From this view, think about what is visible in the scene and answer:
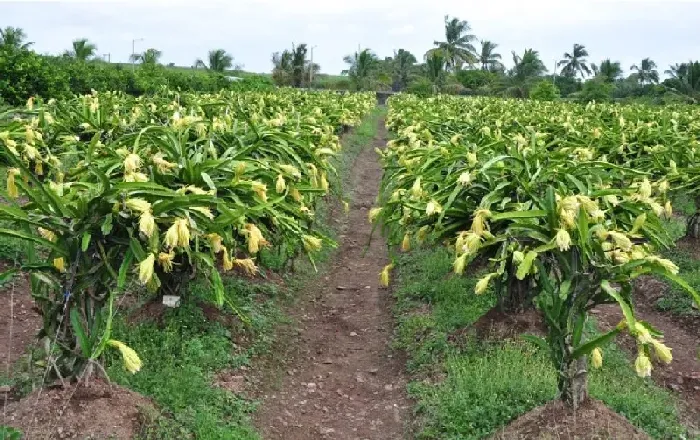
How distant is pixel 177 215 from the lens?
381cm

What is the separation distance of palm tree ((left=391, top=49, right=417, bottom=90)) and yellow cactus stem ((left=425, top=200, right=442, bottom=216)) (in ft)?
191

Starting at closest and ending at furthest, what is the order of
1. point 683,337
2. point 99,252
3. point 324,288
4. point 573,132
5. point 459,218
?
point 99,252
point 459,218
point 683,337
point 324,288
point 573,132

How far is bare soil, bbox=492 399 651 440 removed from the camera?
3807 mm

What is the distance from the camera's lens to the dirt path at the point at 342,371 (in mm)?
4789

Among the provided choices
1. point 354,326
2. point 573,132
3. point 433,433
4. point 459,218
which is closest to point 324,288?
point 354,326

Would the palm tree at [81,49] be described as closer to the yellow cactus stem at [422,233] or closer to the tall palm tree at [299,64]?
the tall palm tree at [299,64]

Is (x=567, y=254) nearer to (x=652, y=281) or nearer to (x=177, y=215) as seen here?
(x=177, y=215)

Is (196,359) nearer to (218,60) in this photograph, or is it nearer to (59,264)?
(59,264)

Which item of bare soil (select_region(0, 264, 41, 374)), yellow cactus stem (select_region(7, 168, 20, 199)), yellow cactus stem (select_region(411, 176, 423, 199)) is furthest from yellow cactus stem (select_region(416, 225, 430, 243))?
bare soil (select_region(0, 264, 41, 374))

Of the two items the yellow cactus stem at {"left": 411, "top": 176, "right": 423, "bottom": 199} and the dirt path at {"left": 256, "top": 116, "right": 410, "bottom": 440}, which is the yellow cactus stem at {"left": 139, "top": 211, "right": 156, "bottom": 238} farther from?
the yellow cactus stem at {"left": 411, "top": 176, "right": 423, "bottom": 199}

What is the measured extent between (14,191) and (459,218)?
9.71ft

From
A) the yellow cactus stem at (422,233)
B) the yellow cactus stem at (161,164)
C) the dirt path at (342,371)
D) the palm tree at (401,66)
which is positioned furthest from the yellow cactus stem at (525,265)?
the palm tree at (401,66)

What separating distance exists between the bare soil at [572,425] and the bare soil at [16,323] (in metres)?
3.36

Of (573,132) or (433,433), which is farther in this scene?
(573,132)
